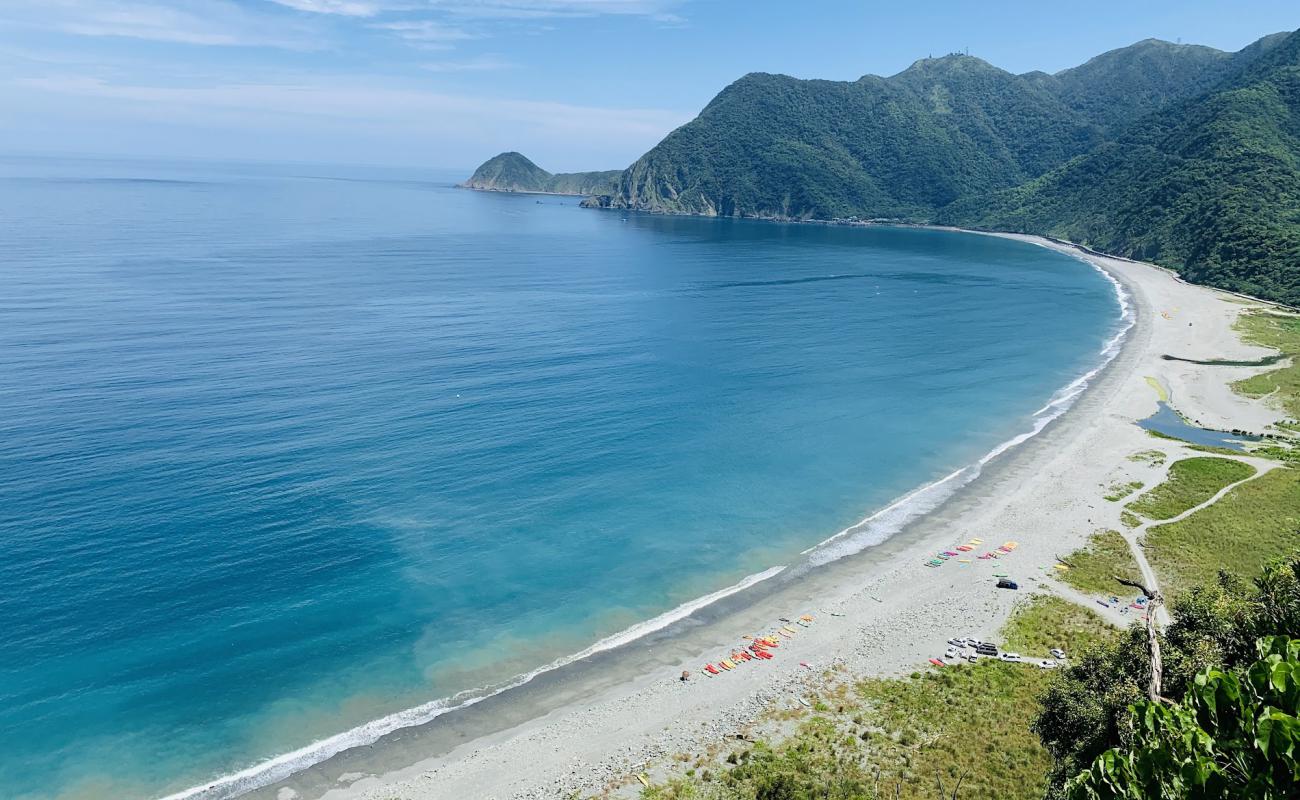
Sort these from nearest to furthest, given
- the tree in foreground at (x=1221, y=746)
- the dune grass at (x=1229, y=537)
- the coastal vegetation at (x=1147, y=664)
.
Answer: the tree in foreground at (x=1221, y=746) < the coastal vegetation at (x=1147, y=664) < the dune grass at (x=1229, y=537)

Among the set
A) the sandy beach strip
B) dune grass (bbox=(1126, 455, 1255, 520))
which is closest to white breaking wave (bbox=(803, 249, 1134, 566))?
the sandy beach strip

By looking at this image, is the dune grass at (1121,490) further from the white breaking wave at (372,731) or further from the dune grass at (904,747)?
the white breaking wave at (372,731)

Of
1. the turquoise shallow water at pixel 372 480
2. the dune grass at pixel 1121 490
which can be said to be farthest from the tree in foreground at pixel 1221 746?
the dune grass at pixel 1121 490

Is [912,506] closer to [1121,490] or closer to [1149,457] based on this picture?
[1121,490]

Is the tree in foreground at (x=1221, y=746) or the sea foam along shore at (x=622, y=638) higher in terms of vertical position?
the tree in foreground at (x=1221, y=746)

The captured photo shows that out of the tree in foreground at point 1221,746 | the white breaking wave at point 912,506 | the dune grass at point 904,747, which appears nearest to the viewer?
the tree in foreground at point 1221,746

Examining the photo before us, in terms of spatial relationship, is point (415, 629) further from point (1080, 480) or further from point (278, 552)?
point (1080, 480)

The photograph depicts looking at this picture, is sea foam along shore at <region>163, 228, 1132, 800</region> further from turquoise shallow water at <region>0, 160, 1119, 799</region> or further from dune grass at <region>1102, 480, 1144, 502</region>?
dune grass at <region>1102, 480, 1144, 502</region>
